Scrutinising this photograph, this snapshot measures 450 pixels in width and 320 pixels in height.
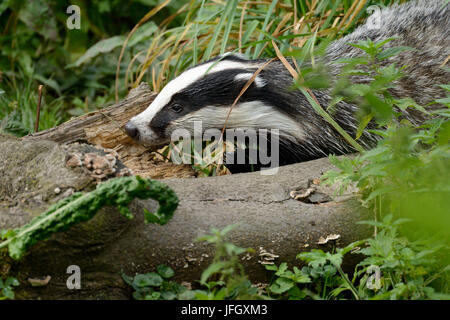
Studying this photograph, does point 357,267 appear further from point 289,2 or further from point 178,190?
point 289,2

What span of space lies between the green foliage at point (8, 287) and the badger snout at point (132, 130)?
1367mm

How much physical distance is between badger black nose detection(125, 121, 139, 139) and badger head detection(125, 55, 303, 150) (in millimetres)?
65

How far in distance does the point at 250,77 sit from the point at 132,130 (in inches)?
28.8

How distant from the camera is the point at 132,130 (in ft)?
11.3

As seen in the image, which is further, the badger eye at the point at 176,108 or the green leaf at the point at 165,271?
the badger eye at the point at 176,108

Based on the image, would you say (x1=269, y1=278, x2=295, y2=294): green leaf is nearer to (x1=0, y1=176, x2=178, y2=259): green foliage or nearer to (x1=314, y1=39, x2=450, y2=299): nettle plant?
(x1=314, y1=39, x2=450, y2=299): nettle plant

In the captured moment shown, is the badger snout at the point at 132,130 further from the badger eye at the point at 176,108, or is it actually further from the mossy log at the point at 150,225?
the mossy log at the point at 150,225

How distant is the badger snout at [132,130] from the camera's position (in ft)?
11.3

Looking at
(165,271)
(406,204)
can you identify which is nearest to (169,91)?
(165,271)

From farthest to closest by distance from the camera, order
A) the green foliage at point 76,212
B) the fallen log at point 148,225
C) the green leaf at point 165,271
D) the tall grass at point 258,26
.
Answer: the tall grass at point 258,26 < the green leaf at point 165,271 < the fallen log at point 148,225 < the green foliage at point 76,212

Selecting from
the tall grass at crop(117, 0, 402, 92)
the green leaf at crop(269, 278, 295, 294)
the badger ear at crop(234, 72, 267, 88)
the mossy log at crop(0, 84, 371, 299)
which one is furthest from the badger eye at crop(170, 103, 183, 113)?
the green leaf at crop(269, 278, 295, 294)

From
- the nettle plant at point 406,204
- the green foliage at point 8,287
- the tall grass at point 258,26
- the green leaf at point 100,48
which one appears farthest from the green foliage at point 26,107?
the nettle plant at point 406,204
